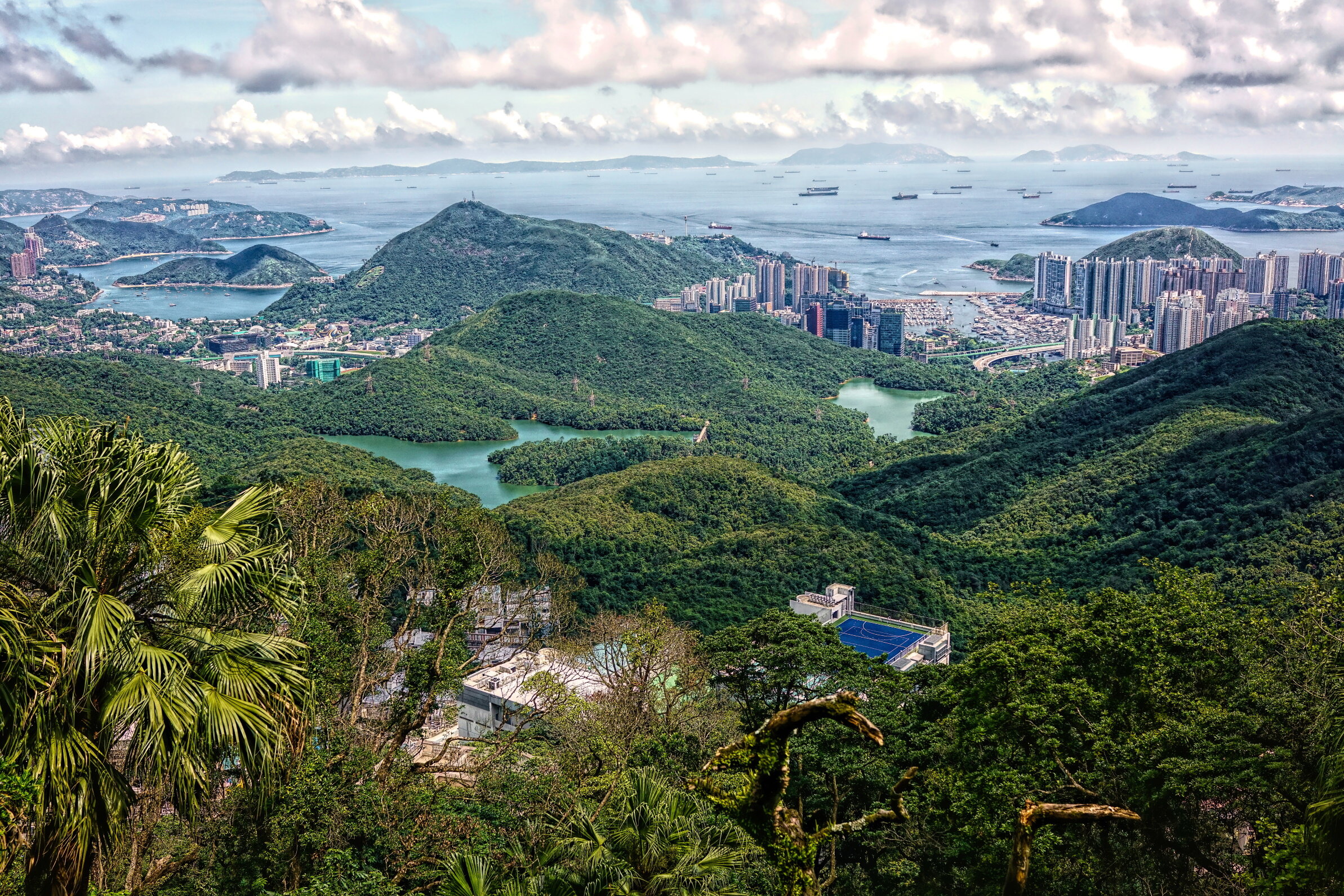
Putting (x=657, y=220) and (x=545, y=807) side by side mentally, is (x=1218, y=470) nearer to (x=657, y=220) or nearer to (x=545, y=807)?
(x=545, y=807)

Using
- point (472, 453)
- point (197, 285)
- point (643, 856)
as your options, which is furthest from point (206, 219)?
point (643, 856)

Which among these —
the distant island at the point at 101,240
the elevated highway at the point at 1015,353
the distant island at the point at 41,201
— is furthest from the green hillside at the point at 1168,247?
the distant island at the point at 41,201

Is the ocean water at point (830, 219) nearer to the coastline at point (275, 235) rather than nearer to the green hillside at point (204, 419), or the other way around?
the coastline at point (275, 235)

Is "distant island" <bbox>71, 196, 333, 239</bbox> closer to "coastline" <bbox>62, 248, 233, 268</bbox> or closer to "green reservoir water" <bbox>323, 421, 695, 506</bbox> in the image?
"coastline" <bbox>62, 248, 233, 268</bbox>

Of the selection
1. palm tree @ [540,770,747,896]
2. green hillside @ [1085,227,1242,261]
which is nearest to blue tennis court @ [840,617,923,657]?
palm tree @ [540,770,747,896]

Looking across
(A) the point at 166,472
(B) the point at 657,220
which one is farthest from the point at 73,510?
(B) the point at 657,220

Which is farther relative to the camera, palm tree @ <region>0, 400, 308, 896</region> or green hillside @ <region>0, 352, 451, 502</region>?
green hillside @ <region>0, 352, 451, 502</region>

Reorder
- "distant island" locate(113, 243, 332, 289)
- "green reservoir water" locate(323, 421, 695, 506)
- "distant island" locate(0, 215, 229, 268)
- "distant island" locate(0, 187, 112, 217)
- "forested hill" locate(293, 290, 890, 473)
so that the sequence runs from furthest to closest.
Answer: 1. "distant island" locate(0, 187, 112, 217)
2. "distant island" locate(0, 215, 229, 268)
3. "distant island" locate(113, 243, 332, 289)
4. "forested hill" locate(293, 290, 890, 473)
5. "green reservoir water" locate(323, 421, 695, 506)

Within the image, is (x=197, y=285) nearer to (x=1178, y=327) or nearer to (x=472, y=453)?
(x=472, y=453)
